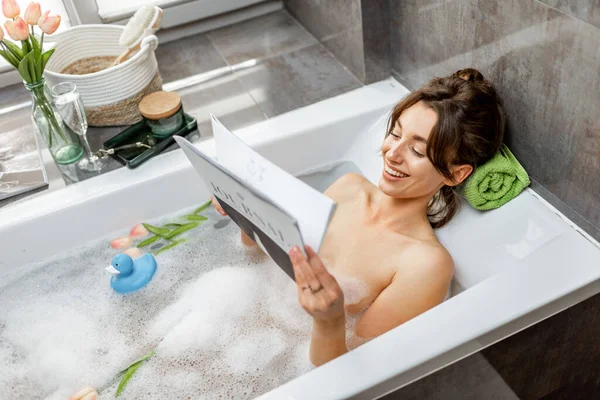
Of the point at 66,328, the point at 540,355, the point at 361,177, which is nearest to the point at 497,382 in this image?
the point at 540,355

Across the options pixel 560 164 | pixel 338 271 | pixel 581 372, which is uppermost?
pixel 560 164

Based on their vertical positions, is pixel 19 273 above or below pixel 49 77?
below

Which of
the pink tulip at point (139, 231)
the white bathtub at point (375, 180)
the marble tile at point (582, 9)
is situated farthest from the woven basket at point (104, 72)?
the marble tile at point (582, 9)

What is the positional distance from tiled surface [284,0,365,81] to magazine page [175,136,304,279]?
0.85 metres

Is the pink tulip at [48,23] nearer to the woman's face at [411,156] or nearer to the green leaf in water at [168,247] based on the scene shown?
the green leaf in water at [168,247]

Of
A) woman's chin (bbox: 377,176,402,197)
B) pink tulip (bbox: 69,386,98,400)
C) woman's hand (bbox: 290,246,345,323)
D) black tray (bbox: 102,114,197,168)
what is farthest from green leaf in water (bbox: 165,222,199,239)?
woman's hand (bbox: 290,246,345,323)

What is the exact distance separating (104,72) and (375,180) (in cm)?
80

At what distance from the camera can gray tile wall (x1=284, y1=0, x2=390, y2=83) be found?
68.7 inches

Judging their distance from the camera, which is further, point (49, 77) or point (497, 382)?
point (49, 77)

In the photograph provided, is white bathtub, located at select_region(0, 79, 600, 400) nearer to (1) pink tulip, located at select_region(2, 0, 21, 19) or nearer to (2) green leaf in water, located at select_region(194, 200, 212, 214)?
(2) green leaf in water, located at select_region(194, 200, 212, 214)

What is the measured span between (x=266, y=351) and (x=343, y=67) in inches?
39.6

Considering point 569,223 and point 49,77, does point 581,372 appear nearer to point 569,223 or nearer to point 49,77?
point 569,223

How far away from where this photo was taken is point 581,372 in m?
1.38

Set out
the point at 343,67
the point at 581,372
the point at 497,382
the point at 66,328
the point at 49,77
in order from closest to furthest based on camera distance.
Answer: the point at 497,382 → the point at 581,372 → the point at 66,328 → the point at 49,77 → the point at 343,67
